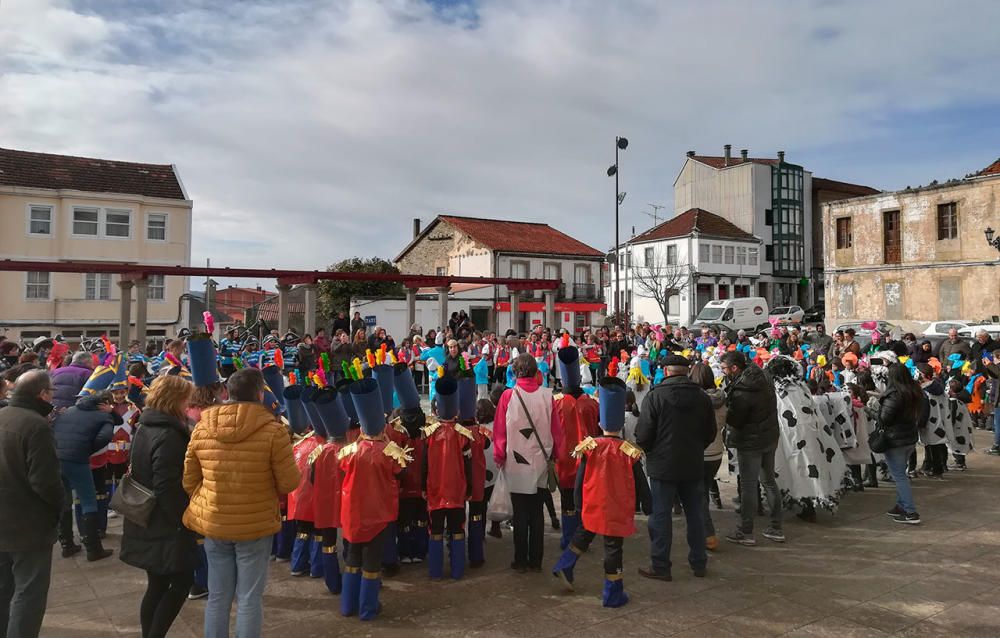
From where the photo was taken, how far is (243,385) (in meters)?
3.55

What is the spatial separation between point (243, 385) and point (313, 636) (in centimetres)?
177

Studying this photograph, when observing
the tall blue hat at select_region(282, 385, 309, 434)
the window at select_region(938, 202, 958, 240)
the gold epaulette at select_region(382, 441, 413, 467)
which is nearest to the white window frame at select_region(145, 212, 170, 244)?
the tall blue hat at select_region(282, 385, 309, 434)

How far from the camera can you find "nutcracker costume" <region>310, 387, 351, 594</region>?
4.48 m

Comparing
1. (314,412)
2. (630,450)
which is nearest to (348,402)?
(314,412)

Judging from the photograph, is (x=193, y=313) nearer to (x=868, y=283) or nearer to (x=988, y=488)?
(x=988, y=488)

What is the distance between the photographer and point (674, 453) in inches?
195

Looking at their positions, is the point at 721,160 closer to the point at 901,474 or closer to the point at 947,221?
the point at 947,221

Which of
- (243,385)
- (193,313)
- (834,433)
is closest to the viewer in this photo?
(243,385)

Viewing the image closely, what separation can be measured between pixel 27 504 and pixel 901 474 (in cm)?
727

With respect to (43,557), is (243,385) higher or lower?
higher

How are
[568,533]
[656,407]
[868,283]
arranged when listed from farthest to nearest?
1. [868,283]
2. [568,533]
3. [656,407]

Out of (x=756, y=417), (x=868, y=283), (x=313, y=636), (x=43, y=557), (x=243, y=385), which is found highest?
(x=868, y=283)

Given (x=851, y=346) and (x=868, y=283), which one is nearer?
(x=851, y=346)

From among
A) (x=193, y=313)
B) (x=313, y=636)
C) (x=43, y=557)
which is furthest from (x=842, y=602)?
(x=193, y=313)
